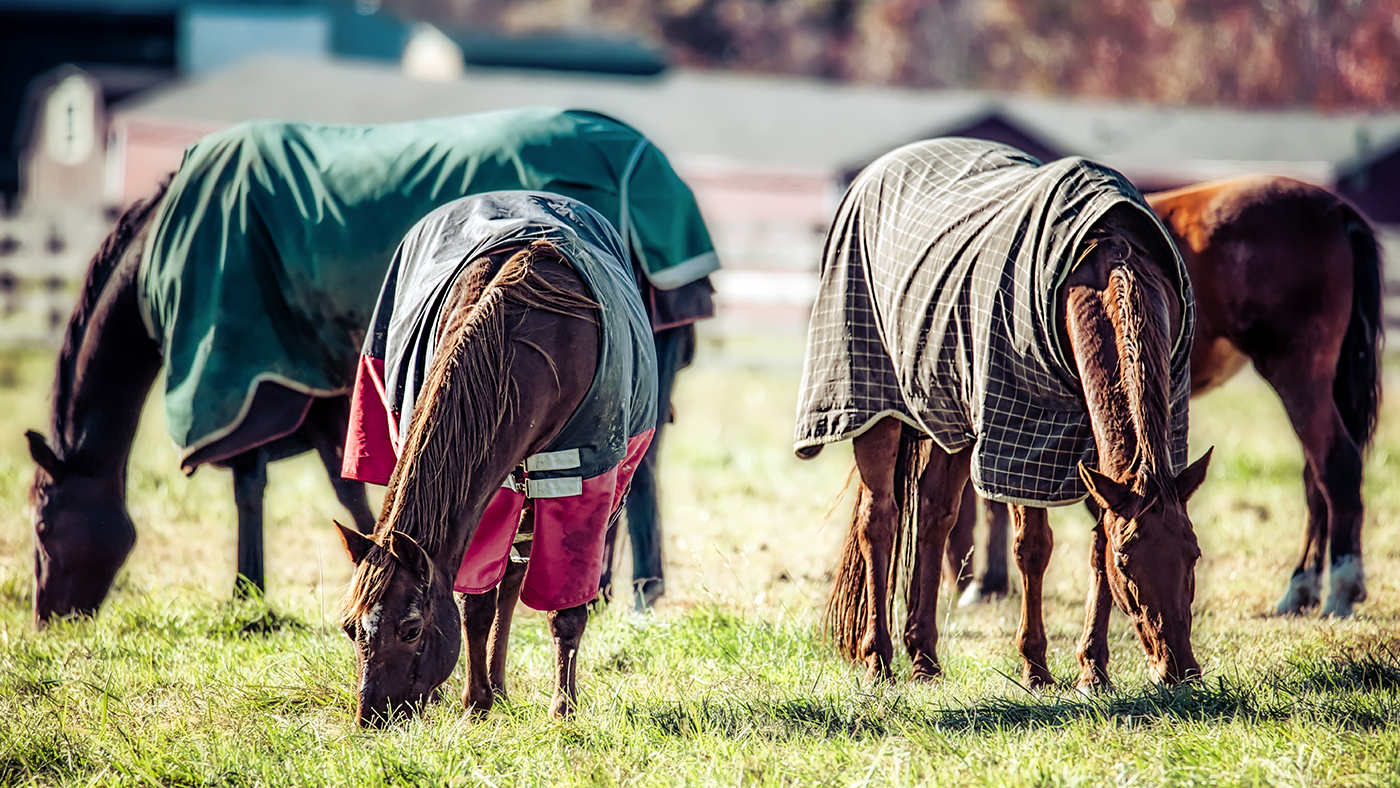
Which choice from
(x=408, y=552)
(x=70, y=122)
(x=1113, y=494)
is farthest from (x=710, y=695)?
(x=70, y=122)

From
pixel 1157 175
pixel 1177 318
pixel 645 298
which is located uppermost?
pixel 1177 318

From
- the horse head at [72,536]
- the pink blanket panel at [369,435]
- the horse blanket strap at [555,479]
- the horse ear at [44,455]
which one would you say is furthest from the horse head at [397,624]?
the horse ear at [44,455]

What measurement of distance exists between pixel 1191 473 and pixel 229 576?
401 centimetres

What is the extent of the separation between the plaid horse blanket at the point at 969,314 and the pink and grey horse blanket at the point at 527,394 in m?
0.78

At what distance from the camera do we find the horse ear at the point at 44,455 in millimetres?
4645

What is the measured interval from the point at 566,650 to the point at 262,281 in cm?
221

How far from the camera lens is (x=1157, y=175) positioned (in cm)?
2755

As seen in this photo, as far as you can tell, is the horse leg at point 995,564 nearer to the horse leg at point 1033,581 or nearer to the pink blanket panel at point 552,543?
the horse leg at point 1033,581

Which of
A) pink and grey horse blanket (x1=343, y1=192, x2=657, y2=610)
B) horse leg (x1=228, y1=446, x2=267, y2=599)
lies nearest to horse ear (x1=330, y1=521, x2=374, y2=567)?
pink and grey horse blanket (x1=343, y1=192, x2=657, y2=610)

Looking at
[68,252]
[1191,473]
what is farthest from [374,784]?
[68,252]

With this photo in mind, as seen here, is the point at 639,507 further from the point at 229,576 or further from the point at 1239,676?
the point at 1239,676

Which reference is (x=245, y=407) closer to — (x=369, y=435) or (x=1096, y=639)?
(x=369, y=435)

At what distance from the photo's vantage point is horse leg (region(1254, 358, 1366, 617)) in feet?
15.9

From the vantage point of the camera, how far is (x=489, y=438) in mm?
3162
